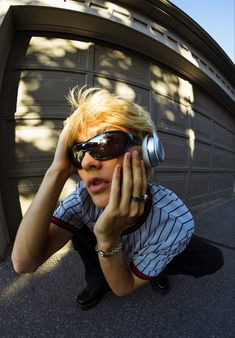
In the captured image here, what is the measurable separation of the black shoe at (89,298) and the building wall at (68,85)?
1.34m

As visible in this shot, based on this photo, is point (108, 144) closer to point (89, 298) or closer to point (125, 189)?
point (125, 189)

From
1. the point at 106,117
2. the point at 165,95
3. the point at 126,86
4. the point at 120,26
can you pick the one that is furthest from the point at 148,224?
the point at 165,95

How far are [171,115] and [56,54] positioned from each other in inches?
92.1

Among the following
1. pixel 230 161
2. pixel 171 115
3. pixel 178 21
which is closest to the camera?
pixel 178 21

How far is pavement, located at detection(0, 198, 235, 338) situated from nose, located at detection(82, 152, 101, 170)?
4.57ft

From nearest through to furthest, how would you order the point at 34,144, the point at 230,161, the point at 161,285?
the point at 161,285 < the point at 34,144 < the point at 230,161

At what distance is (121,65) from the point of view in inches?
142

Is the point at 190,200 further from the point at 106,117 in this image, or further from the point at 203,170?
the point at 106,117

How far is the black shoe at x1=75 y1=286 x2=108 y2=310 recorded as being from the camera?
1.85 meters

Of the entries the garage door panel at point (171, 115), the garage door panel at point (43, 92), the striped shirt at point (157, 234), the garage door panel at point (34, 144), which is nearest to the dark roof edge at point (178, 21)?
the garage door panel at point (171, 115)

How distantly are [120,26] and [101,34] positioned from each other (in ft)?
0.99

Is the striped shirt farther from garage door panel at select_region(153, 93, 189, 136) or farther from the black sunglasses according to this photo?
garage door panel at select_region(153, 93, 189, 136)

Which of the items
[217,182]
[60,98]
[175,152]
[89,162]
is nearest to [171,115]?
[175,152]

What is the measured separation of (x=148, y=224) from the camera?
4.00 feet
